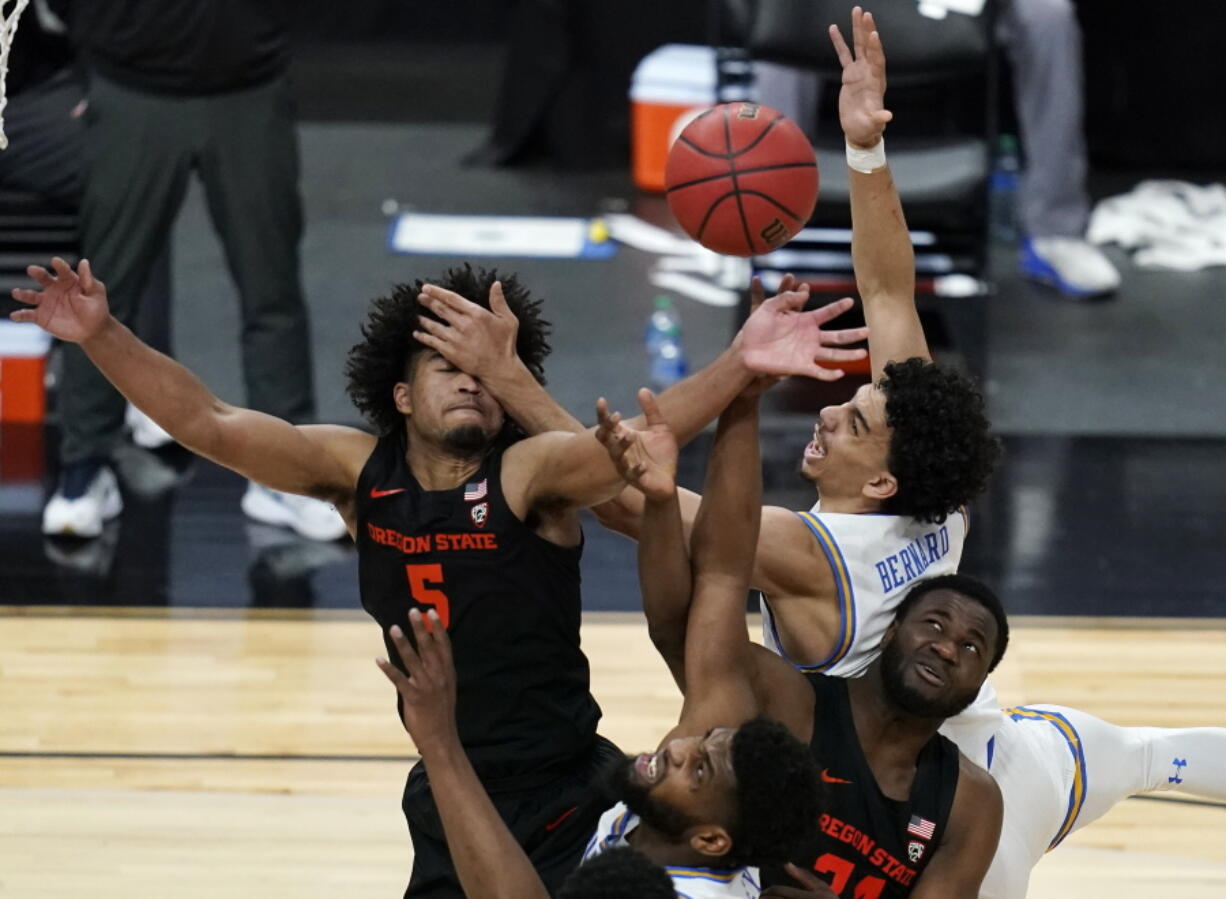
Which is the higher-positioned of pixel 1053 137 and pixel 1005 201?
pixel 1053 137

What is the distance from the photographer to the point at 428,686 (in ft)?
11.4

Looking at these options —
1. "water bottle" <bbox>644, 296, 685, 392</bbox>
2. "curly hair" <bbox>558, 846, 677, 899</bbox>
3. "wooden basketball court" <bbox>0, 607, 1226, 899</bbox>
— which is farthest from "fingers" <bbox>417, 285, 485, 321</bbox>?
"water bottle" <bbox>644, 296, 685, 392</bbox>

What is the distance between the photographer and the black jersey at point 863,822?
12.5 ft

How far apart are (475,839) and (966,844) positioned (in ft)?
3.33

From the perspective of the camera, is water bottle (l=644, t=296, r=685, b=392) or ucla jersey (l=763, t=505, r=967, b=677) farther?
water bottle (l=644, t=296, r=685, b=392)

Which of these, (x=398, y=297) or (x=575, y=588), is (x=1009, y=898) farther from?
(x=398, y=297)

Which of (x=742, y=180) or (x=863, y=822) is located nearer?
(x=863, y=822)

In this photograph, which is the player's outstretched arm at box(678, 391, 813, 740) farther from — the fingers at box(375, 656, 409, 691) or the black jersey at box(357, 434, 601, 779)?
the fingers at box(375, 656, 409, 691)

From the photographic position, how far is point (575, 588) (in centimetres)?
409

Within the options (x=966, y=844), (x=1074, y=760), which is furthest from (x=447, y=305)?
(x=1074, y=760)

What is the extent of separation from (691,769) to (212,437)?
1.25 metres

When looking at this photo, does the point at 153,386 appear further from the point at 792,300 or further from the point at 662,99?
the point at 662,99

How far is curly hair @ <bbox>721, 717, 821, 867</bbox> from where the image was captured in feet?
11.0

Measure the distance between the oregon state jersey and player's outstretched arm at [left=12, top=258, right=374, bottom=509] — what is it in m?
1.00
